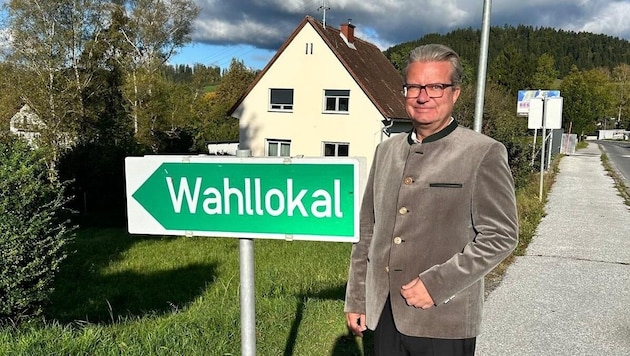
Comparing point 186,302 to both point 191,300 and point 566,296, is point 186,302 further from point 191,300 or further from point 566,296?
point 566,296

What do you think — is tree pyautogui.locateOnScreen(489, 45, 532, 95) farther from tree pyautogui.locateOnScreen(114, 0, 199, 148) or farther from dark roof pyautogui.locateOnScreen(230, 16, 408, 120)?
tree pyautogui.locateOnScreen(114, 0, 199, 148)

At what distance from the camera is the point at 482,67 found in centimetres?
680

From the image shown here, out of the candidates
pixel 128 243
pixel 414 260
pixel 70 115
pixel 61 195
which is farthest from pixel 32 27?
pixel 414 260

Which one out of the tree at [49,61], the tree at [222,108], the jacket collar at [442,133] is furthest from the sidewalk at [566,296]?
the tree at [222,108]

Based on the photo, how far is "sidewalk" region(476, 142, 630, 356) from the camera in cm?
415

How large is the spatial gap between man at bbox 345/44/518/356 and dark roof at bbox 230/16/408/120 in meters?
23.7

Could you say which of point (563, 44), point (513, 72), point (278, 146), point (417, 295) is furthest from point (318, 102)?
point (563, 44)

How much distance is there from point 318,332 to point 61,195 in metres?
2.65

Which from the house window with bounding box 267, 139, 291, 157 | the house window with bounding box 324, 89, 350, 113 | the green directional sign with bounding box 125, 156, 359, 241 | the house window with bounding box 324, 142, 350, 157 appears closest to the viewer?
the green directional sign with bounding box 125, 156, 359, 241

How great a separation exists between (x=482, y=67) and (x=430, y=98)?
17.4 ft

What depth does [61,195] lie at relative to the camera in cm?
468

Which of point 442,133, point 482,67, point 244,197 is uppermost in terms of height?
point 482,67

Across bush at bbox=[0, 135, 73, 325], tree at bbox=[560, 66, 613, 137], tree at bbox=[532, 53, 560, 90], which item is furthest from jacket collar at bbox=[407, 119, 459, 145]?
tree at bbox=[532, 53, 560, 90]

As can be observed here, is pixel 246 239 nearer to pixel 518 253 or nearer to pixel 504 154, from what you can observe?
pixel 504 154
